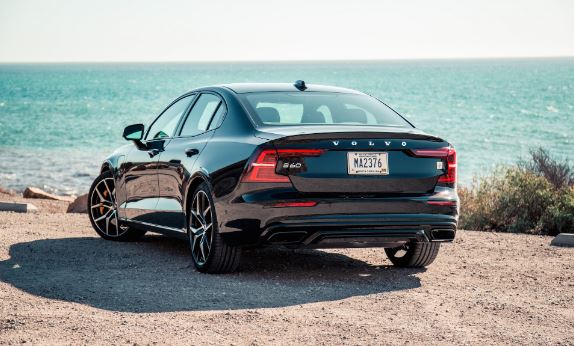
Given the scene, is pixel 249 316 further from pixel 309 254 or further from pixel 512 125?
pixel 512 125

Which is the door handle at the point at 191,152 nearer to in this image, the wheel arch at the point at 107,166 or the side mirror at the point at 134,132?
the side mirror at the point at 134,132

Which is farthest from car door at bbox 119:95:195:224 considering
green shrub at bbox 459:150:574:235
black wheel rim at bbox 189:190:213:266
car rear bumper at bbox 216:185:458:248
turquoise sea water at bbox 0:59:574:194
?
turquoise sea water at bbox 0:59:574:194

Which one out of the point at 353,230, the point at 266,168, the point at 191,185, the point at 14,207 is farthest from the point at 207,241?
the point at 14,207

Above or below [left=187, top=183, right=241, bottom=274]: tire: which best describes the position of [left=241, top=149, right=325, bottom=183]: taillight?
above

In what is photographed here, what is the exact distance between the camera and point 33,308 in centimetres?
669

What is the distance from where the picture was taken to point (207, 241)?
8.20 meters

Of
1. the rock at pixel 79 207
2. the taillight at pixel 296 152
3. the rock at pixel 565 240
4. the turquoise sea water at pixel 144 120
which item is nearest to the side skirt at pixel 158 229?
the taillight at pixel 296 152

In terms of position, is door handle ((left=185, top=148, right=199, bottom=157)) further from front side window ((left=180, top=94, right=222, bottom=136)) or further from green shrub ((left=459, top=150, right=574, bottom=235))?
green shrub ((left=459, top=150, right=574, bottom=235))

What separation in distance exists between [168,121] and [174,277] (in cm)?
190

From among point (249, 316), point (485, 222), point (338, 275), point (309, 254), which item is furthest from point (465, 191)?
point (249, 316)

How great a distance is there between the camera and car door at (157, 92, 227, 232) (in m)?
8.52

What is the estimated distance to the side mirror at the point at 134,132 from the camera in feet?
31.9

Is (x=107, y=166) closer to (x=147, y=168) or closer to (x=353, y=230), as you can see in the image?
(x=147, y=168)

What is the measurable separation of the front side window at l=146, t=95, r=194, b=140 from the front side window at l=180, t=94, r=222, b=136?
11.4 inches
